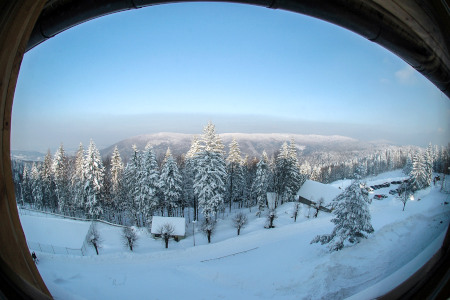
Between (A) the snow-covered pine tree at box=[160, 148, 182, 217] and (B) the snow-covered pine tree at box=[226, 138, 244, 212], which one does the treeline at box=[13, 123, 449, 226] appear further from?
(B) the snow-covered pine tree at box=[226, 138, 244, 212]

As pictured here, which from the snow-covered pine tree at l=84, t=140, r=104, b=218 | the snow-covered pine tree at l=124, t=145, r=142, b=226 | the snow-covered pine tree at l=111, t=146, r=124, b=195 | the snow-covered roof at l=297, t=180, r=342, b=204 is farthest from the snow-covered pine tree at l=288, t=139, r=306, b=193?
the snow-covered pine tree at l=84, t=140, r=104, b=218

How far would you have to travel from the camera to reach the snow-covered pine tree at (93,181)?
2347 centimetres

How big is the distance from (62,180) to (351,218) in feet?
106

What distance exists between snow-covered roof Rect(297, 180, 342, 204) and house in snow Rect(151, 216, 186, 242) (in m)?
24.1

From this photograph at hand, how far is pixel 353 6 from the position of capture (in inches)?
89.1

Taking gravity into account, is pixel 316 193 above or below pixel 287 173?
below

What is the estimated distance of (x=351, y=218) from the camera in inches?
459

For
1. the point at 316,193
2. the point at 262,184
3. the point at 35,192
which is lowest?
the point at 316,193

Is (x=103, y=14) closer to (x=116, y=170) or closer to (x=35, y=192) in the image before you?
(x=35, y=192)

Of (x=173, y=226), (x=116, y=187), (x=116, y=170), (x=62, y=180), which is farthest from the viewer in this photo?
(x=116, y=187)

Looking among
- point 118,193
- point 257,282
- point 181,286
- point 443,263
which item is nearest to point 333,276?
point 257,282

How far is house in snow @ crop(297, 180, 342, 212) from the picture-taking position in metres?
33.1

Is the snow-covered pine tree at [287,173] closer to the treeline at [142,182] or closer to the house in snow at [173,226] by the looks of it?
the treeline at [142,182]

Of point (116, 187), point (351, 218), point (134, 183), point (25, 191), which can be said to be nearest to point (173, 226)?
point (134, 183)
